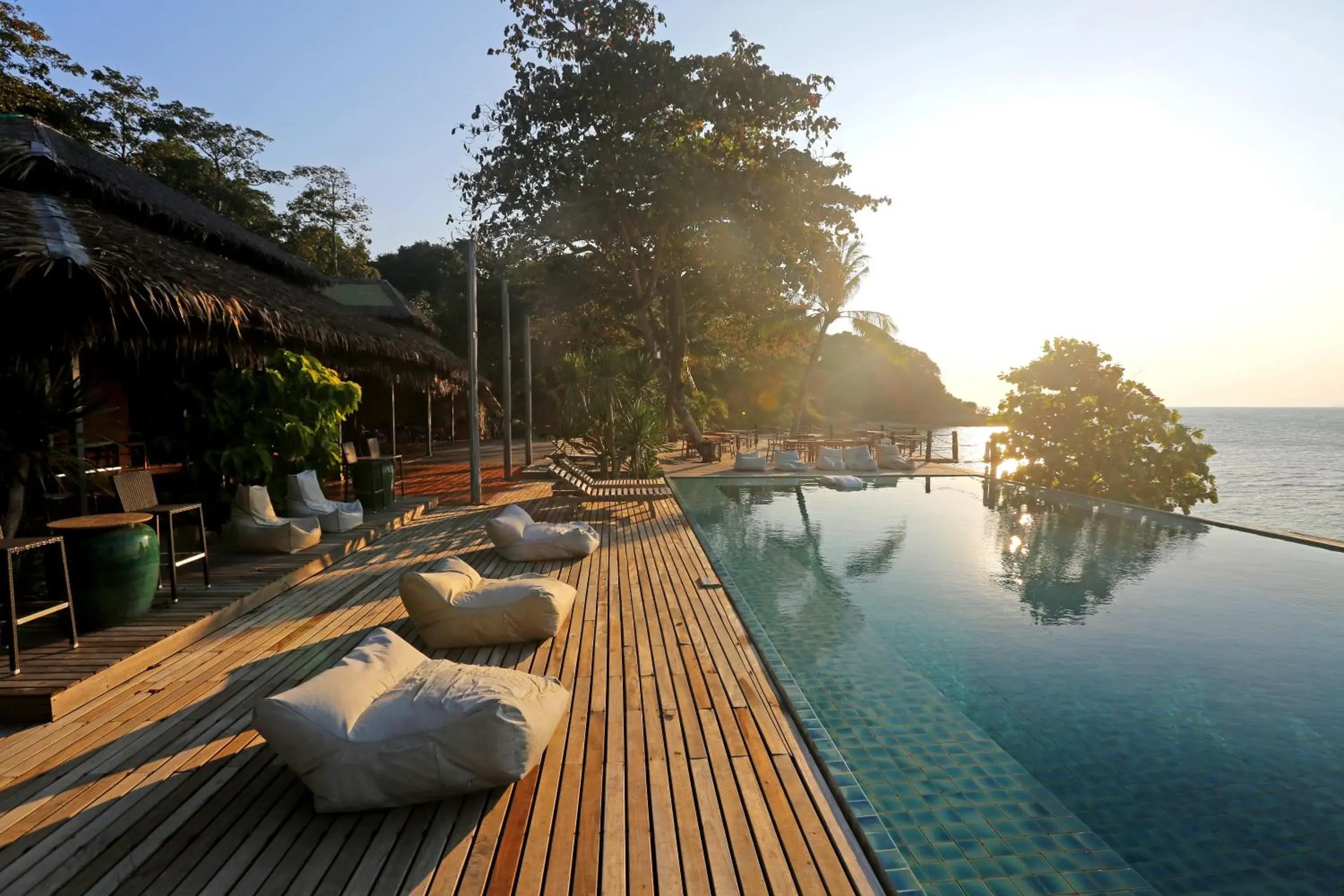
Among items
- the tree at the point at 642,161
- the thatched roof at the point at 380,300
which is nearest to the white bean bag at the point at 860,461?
the tree at the point at 642,161

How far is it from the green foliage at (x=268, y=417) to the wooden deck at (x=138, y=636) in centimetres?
94

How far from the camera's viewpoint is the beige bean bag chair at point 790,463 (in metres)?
14.9

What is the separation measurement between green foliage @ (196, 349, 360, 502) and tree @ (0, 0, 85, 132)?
1630 cm

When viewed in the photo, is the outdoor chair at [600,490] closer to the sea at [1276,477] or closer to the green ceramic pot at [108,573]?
the green ceramic pot at [108,573]

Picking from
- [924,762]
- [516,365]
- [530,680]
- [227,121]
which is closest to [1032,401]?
[924,762]

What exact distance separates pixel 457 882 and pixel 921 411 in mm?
53788

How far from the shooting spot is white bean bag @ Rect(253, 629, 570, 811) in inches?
88.2

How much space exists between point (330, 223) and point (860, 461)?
1017 inches

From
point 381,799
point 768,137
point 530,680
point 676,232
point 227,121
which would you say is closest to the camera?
point 381,799

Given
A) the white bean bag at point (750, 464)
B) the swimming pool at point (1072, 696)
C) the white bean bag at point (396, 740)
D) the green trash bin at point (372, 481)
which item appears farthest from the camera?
the white bean bag at point (750, 464)

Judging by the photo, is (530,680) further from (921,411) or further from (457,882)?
(921,411)

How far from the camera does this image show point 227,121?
90.1 ft

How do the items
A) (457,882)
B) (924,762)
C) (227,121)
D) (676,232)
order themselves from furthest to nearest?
(227,121) < (676,232) < (924,762) < (457,882)

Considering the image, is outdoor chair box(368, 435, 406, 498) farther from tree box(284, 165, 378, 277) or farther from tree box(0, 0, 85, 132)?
tree box(284, 165, 378, 277)
